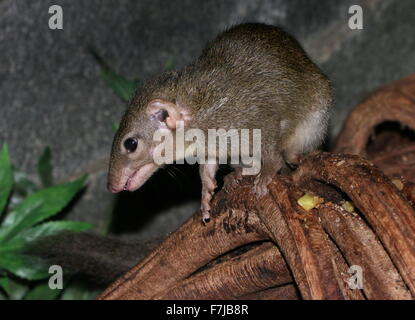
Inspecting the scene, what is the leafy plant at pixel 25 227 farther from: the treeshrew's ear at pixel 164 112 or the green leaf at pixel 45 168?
the treeshrew's ear at pixel 164 112

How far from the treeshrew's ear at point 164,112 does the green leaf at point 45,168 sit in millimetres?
1427

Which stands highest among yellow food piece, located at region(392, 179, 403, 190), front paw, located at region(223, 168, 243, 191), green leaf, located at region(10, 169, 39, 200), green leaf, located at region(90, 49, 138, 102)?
green leaf, located at region(90, 49, 138, 102)

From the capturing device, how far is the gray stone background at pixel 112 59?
3.93 metres

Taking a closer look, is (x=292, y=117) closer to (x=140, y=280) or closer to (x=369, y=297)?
(x=140, y=280)

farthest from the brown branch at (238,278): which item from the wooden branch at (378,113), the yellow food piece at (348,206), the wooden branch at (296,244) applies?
the wooden branch at (378,113)

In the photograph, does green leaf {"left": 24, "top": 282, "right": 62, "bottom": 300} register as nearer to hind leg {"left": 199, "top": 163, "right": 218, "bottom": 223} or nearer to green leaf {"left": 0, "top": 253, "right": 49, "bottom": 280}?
green leaf {"left": 0, "top": 253, "right": 49, "bottom": 280}

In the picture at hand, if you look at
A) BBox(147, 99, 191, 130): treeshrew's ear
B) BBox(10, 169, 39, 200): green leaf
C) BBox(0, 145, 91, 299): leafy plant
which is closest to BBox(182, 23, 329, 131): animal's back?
BBox(147, 99, 191, 130): treeshrew's ear

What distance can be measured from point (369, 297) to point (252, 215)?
0.67m

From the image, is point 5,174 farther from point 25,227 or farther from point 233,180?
point 233,180

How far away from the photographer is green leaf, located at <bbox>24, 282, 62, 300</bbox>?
3633 mm

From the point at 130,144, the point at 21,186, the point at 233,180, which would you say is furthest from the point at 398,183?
the point at 21,186

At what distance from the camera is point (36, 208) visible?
3.68 meters

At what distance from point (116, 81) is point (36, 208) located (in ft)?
3.29

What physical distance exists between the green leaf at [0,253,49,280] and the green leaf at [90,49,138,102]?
126cm
